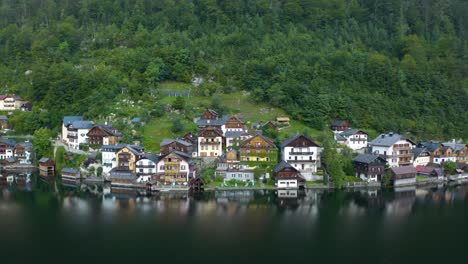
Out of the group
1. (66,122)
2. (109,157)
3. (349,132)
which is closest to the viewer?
(109,157)

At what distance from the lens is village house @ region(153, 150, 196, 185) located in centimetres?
3556

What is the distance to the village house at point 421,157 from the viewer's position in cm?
4109

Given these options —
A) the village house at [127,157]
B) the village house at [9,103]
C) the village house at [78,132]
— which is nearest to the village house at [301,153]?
the village house at [127,157]

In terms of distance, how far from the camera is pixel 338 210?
100ft

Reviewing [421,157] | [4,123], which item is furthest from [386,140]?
[4,123]

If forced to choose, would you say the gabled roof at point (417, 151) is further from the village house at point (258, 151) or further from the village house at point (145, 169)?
the village house at point (145, 169)

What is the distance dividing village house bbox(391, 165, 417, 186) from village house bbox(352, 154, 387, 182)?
3.16 feet

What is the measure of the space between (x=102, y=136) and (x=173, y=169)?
27.9 ft

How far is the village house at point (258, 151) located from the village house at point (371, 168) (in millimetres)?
5874

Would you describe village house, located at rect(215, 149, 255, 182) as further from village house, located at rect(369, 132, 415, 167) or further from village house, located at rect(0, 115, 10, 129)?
village house, located at rect(0, 115, 10, 129)

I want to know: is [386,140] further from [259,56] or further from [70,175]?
[70,175]

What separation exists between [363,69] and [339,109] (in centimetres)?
950

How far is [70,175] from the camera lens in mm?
38719

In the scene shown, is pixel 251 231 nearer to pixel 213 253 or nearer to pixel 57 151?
pixel 213 253
